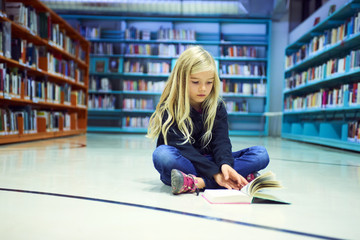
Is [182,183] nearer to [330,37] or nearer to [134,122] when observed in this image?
[330,37]

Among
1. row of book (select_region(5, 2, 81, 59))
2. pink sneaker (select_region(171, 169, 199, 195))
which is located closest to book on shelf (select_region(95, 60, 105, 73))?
row of book (select_region(5, 2, 81, 59))

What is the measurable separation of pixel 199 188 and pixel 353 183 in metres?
0.80

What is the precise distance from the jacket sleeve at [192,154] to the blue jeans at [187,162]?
2 cm

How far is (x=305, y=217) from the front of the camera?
932 millimetres

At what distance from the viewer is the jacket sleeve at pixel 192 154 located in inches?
47.9

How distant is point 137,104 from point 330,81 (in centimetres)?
365

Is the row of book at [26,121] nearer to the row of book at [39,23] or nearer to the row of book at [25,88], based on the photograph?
the row of book at [25,88]

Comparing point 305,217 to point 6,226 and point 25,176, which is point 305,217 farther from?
point 25,176

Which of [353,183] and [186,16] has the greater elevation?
[186,16]

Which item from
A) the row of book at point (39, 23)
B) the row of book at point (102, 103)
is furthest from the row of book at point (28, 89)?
the row of book at point (102, 103)

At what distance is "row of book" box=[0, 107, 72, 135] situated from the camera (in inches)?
120

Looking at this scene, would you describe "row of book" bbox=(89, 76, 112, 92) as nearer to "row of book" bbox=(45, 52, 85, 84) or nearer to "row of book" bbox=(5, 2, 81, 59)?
"row of book" bbox=(45, 52, 85, 84)

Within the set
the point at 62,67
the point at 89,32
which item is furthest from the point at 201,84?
the point at 89,32

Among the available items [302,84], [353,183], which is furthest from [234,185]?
[302,84]
